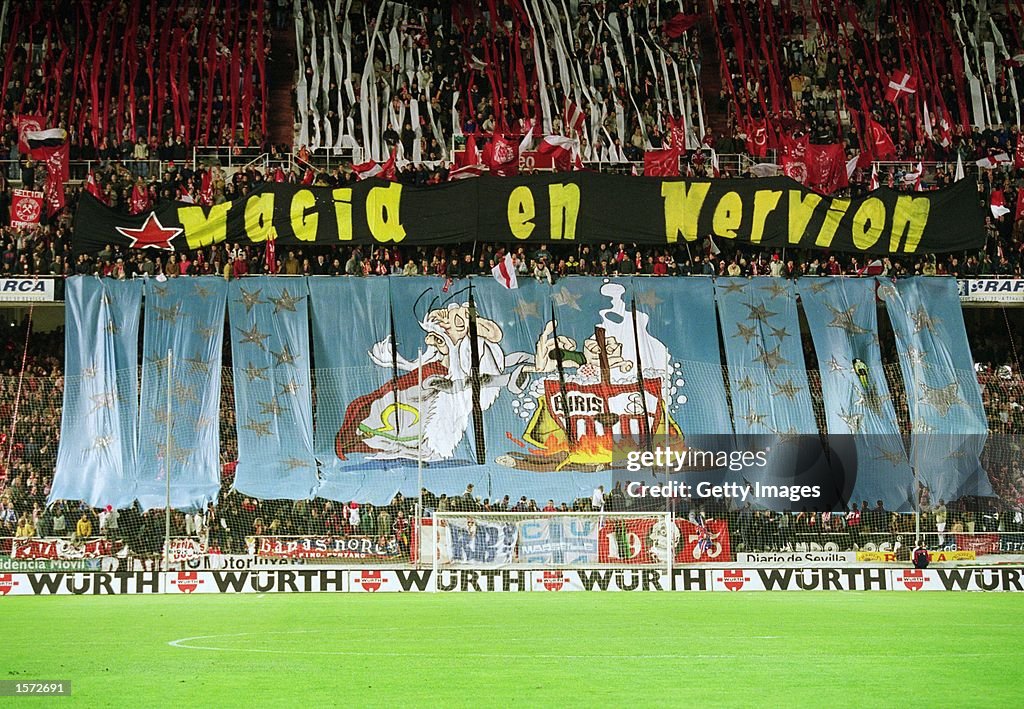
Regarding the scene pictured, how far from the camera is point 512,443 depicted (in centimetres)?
3064

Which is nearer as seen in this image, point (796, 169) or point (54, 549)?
point (54, 549)

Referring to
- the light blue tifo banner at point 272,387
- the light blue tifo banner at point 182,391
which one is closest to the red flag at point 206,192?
the light blue tifo banner at point 182,391

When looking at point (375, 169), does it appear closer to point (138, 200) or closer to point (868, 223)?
point (138, 200)

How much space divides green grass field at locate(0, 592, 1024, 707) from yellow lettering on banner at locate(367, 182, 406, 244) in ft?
45.3

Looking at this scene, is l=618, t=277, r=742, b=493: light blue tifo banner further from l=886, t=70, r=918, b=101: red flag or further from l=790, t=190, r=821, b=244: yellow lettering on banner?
→ l=886, t=70, r=918, b=101: red flag

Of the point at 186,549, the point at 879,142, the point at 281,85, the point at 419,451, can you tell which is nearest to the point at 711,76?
the point at 879,142

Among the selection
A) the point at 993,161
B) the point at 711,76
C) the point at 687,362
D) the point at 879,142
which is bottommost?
the point at 687,362

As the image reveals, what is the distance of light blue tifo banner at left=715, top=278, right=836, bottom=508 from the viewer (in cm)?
3020

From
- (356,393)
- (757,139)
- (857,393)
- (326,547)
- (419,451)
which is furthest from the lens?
(757,139)

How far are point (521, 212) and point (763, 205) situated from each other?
260 inches

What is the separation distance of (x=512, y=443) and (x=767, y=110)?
14373 mm

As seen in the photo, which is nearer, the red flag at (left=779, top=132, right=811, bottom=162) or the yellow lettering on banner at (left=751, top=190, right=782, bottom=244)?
the yellow lettering on banner at (left=751, top=190, right=782, bottom=244)

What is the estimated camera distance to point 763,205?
33.6 metres

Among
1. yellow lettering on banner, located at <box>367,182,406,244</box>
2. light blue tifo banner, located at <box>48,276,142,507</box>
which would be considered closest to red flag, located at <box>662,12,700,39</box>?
yellow lettering on banner, located at <box>367,182,406,244</box>
